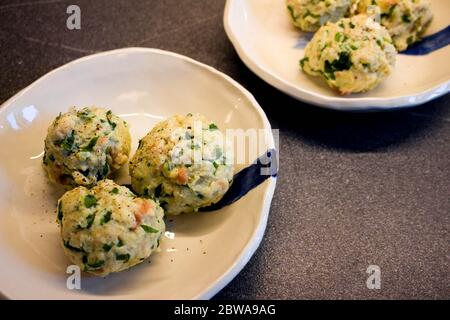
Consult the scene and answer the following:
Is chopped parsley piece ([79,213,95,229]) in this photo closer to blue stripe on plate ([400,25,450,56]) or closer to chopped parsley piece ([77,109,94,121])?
chopped parsley piece ([77,109,94,121])

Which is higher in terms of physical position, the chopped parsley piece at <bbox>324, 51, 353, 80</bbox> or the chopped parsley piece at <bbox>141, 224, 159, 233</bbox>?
the chopped parsley piece at <bbox>324, 51, 353, 80</bbox>

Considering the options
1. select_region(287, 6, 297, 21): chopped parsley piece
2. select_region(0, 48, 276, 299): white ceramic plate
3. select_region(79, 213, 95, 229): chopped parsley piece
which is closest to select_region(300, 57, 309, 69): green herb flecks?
select_region(287, 6, 297, 21): chopped parsley piece

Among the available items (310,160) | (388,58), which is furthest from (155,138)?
(388,58)

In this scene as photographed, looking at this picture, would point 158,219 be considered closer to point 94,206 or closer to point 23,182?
point 94,206

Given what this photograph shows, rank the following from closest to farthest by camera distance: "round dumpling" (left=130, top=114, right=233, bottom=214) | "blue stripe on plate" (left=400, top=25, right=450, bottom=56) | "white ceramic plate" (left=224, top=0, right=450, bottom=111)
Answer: "round dumpling" (left=130, top=114, right=233, bottom=214) < "white ceramic plate" (left=224, top=0, right=450, bottom=111) < "blue stripe on plate" (left=400, top=25, right=450, bottom=56)
